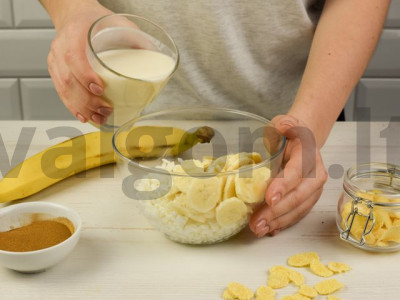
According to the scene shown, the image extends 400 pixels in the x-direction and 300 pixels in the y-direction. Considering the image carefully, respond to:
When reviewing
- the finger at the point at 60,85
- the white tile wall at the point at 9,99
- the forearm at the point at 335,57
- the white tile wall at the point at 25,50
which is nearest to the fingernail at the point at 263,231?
the forearm at the point at 335,57

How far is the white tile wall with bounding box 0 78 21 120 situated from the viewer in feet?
7.18

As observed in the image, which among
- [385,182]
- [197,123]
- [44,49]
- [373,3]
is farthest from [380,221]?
[44,49]

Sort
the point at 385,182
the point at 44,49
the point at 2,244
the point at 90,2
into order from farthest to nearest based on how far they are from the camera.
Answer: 1. the point at 44,49
2. the point at 90,2
3. the point at 385,182
4. the point at 2,244

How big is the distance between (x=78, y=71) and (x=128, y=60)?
8 centimetres

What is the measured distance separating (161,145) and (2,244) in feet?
1.10

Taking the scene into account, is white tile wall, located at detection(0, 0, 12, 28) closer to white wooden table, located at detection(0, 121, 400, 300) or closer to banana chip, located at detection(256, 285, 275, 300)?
white wooden table, located at detection(0, 121, 400, 300)

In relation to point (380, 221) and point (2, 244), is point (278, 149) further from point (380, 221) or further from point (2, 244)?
point (2, 244)

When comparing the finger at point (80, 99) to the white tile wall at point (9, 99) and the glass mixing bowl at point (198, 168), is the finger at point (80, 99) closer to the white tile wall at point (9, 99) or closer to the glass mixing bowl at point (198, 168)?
the glass mixing bowl at point (198, 168)

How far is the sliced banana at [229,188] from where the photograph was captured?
844mm

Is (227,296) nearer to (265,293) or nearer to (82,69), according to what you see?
(265,293)

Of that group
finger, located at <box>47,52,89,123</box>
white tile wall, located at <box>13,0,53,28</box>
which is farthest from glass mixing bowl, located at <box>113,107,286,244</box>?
white tile wall, located at <box>13,0,53,28</box>

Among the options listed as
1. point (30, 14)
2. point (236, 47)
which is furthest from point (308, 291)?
point (30, 14)

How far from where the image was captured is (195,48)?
1.33m

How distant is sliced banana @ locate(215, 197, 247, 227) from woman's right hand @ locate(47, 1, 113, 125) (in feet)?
0.84
